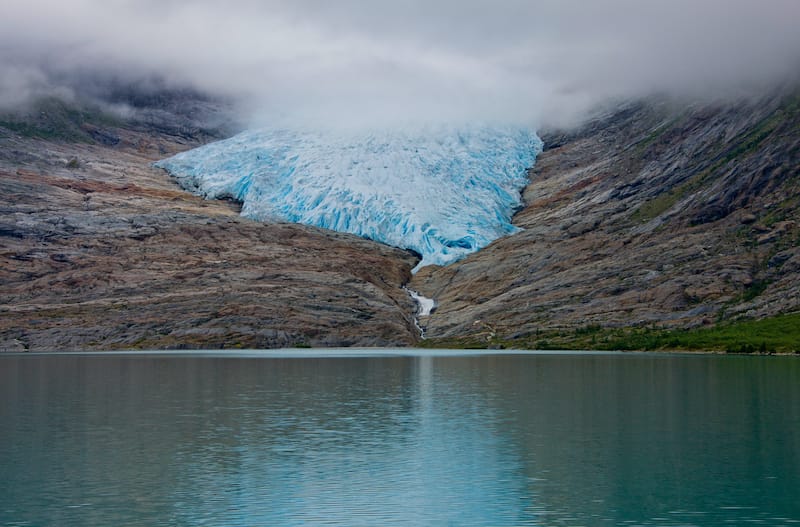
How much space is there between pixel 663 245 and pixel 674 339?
1398 inches

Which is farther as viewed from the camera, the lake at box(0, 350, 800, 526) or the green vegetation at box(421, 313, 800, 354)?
the green vegetation at box(421, 313, 800, 354)

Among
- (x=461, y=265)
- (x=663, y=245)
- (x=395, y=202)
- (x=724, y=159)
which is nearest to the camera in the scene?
(x=663, y=245)

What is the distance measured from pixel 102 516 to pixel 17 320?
131210 millimetres

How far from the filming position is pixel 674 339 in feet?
388

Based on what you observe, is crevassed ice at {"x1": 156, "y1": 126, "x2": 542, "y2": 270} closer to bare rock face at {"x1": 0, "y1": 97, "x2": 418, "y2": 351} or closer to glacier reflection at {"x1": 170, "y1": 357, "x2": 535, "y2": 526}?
bare rock face at {"x1": 0, "y1": 97, "x2": 418, "y2": 351}

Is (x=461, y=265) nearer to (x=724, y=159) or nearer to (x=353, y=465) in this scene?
(x=724, y=159)

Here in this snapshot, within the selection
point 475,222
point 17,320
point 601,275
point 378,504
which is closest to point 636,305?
point 601,275

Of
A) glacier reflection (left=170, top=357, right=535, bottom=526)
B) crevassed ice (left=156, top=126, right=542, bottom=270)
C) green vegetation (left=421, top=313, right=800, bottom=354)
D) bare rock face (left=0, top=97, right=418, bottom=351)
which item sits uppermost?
crevassed ice (left=156, top=126, right=542, bottom=270)

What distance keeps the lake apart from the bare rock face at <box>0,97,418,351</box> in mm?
77491

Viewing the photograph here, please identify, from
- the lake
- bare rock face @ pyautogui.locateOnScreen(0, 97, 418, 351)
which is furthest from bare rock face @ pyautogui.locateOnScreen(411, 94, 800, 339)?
the lake

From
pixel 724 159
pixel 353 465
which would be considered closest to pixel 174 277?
pixel 724 159

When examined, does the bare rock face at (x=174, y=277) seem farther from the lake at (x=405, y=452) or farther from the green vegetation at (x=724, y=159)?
the lake at (x=405, y=452)

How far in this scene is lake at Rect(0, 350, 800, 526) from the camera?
28.0m

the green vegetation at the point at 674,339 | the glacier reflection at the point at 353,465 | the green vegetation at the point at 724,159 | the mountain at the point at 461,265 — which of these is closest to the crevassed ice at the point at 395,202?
the mountain at the point at 461,265
